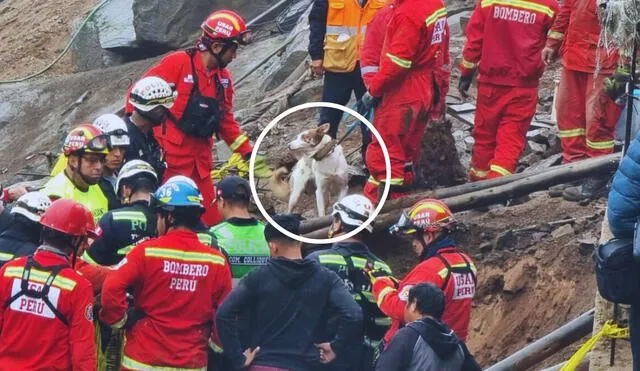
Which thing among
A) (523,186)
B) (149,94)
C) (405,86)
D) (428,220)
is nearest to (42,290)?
(428,220)

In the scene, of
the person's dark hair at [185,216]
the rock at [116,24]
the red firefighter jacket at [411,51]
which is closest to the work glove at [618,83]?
the red firefighter jacket at [411,51]

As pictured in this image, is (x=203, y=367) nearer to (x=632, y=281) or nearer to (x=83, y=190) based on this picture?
(x=83, y=190)

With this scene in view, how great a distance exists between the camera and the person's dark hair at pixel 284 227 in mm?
8180

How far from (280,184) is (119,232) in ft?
14.3

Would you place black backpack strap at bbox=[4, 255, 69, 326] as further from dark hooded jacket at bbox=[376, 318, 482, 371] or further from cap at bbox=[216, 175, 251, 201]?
dark hooded jacket at bbox=[376, 318, 482, 371]

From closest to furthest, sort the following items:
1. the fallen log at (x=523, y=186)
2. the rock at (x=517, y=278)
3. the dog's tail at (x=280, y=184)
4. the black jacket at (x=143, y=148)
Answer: the black jacket at (x=143, y=148)
the rock at (x=517, y=278)
the fallen log at (x=523, y=186)
the dog's tail at (x=280, y=184)

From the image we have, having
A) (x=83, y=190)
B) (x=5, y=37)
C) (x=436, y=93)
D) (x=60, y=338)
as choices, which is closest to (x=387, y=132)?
(x=436, y=93)

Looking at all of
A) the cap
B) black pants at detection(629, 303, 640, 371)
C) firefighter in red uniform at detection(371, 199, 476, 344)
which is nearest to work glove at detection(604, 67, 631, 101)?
firefighter in red uniform at detection(371, 199, 476, 344)

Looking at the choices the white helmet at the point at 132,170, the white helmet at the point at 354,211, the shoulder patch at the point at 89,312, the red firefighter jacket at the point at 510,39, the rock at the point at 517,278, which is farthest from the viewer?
the red firefighter jacket at the point at 510,39

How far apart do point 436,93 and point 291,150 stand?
1349 mm

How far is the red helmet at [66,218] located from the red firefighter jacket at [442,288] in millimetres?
1797

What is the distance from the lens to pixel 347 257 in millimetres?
8805

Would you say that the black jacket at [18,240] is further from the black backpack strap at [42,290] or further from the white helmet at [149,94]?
the white helmet at [149,94]

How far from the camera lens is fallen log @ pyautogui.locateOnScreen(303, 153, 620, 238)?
1143 centimetres
